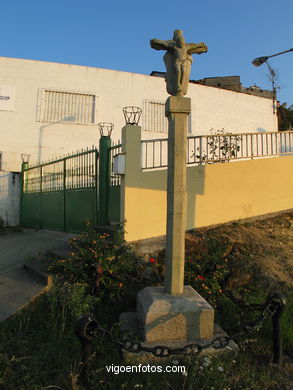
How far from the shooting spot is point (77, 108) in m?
12.6

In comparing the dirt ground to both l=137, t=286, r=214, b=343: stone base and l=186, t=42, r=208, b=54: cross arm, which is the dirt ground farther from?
l=186, t=42, r=208, b=54: cross arm

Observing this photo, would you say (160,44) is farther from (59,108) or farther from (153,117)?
(153,117)

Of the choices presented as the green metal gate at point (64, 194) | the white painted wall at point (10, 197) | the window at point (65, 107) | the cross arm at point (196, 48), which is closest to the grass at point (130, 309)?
the green metal gate at point (64, 194)

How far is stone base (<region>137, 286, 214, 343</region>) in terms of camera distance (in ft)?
8.99

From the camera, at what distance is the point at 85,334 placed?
7.18 ft

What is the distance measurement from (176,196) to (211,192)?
3042mm

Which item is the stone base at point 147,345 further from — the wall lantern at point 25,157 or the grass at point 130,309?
the wall lantern at point 25,157

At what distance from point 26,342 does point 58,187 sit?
5771mm

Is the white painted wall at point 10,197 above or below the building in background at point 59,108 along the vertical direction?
below

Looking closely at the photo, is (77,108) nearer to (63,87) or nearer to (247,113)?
(63,87)

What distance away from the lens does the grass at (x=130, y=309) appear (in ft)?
7.73

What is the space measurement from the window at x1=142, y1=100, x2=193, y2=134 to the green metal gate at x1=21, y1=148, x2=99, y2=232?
223 inches

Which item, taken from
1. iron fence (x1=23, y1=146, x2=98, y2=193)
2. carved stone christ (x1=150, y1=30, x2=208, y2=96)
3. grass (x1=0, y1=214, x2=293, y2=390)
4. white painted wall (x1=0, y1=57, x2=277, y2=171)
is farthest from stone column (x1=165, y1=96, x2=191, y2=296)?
white painted wall (x1=0, y1=57, x2=277, y2=171)

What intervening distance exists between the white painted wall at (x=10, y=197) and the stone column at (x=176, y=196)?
9.90 meters
